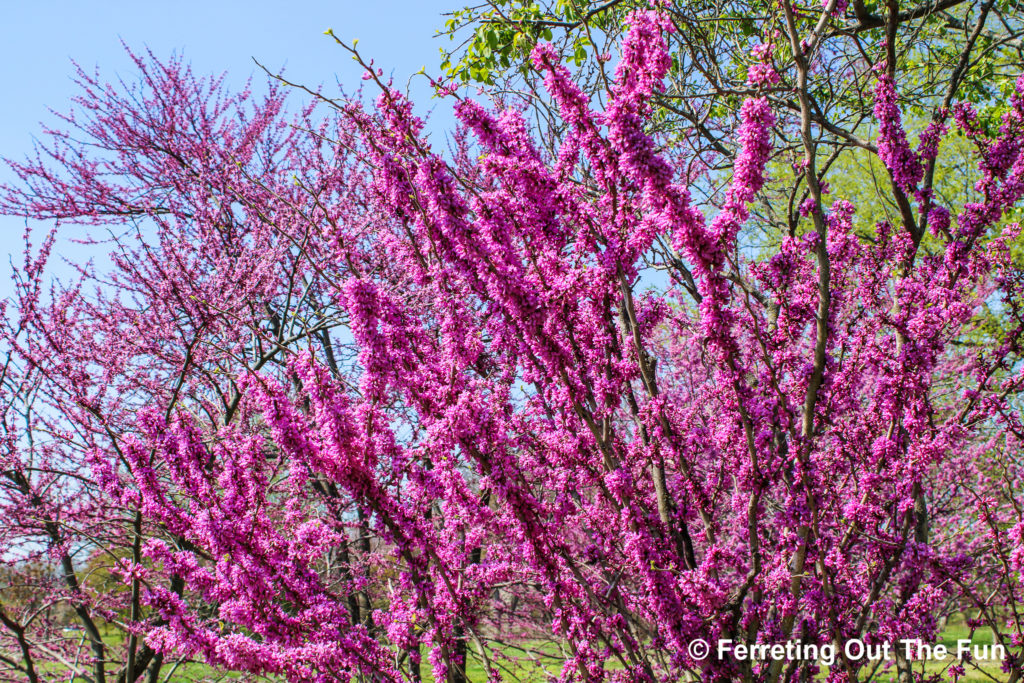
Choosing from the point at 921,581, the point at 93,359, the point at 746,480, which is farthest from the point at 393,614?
the point at 93,359

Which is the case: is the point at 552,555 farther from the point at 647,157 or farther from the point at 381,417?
the point at 647,157

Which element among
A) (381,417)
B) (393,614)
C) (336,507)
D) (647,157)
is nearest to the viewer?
(647,157)

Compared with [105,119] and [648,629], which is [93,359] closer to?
[105,119]

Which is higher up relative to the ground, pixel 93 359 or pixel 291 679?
pixel 93 359

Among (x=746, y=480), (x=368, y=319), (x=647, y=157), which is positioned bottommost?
(x=746, y=480)

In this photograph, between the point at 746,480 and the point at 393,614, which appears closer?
the point at 746,480

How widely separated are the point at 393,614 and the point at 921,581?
11.0 ft

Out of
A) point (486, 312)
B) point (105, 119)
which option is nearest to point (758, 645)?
point (486, 312)

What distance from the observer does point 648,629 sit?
330 centimetres

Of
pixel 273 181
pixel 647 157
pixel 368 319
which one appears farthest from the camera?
pixel 273 181

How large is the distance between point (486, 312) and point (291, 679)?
5.81ft

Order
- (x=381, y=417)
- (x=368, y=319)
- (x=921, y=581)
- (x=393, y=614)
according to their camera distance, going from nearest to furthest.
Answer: (x=368, y=319), (x=381, y=417), (x=393, y=614), (x=921, y=581)

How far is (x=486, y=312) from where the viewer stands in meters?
3.27

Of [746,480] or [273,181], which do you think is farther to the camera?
[273,181]
